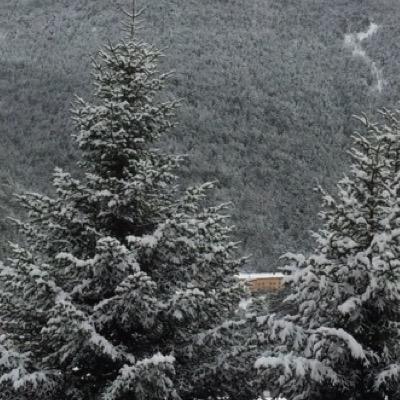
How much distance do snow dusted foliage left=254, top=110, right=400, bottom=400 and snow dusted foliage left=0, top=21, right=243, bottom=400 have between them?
1.47 meters

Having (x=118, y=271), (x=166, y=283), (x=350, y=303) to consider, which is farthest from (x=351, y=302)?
(x=118, y=271)

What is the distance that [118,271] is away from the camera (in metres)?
9.73

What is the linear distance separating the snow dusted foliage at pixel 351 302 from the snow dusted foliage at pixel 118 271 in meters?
1.47

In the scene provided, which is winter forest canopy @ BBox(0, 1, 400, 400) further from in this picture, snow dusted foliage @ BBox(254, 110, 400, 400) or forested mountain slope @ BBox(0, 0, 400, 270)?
forested mountain slope @ BBox(0, 0, 400, 270)

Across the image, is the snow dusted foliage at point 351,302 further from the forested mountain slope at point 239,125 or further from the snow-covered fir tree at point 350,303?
the forested mountain slope at point 239,125

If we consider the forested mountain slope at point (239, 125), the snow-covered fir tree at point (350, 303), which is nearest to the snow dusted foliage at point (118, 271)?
the snow-covered fir tree at point (350, 303)

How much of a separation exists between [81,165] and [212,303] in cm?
305

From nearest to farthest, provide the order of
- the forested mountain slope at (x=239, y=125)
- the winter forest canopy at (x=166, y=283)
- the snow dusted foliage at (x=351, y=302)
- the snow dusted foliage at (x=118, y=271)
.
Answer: the snow dusted foliage at (x=351, y=302) → the winter forest canopy at (x=166, y=283) → the snow dusted foliage at (x=118, y=271) → the forested mountain slope at (x=239, y=125)

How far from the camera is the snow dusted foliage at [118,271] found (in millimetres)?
9414

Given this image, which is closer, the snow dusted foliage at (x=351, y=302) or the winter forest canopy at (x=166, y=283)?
the snow dusted foliage at (x=351, y=302)

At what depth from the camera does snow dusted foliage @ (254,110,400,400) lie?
27.5ft

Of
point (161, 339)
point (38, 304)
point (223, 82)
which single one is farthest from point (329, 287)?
point (223, 82)

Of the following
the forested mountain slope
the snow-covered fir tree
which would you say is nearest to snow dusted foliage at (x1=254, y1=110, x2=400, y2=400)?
the snow-covered fir tree

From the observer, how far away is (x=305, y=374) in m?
8.54
